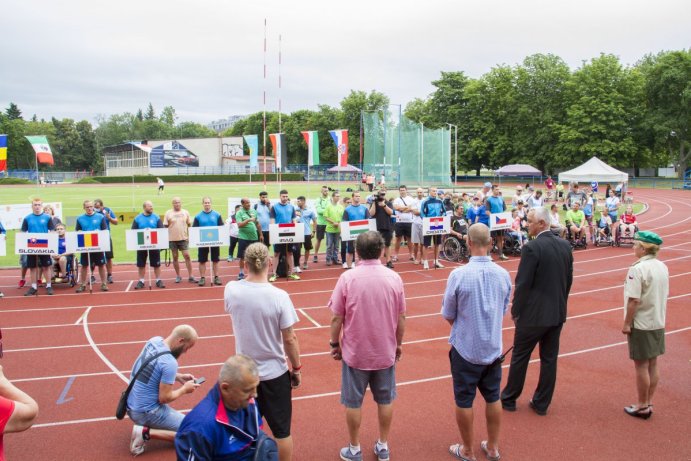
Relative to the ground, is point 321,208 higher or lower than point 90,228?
higher

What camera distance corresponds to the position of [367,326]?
13.5ft

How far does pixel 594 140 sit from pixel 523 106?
9182 mm

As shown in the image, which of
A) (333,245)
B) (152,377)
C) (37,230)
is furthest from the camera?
(333,245)

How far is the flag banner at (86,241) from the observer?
10.8 meters

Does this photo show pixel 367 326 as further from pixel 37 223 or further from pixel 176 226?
pixel 37 223

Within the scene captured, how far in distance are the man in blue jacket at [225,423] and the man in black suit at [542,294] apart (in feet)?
10.00

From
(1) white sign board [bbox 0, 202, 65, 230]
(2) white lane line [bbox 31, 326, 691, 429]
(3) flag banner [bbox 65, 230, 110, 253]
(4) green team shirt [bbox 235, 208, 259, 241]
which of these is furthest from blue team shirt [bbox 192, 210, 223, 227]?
(1) white sign board [bbox 0, 202, 65, 230]

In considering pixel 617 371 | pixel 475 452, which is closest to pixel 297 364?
pixel 475 452

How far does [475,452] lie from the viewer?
15.1 feet

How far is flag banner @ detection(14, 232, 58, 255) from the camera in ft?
35.5

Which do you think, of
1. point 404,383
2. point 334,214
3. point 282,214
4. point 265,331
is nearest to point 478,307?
point 265,331

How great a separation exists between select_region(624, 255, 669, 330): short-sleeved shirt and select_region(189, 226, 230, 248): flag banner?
8.63 metres

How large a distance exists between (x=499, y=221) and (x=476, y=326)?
10874mm

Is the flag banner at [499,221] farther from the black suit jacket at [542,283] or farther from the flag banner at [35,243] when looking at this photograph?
the flag banner at [35,243]
